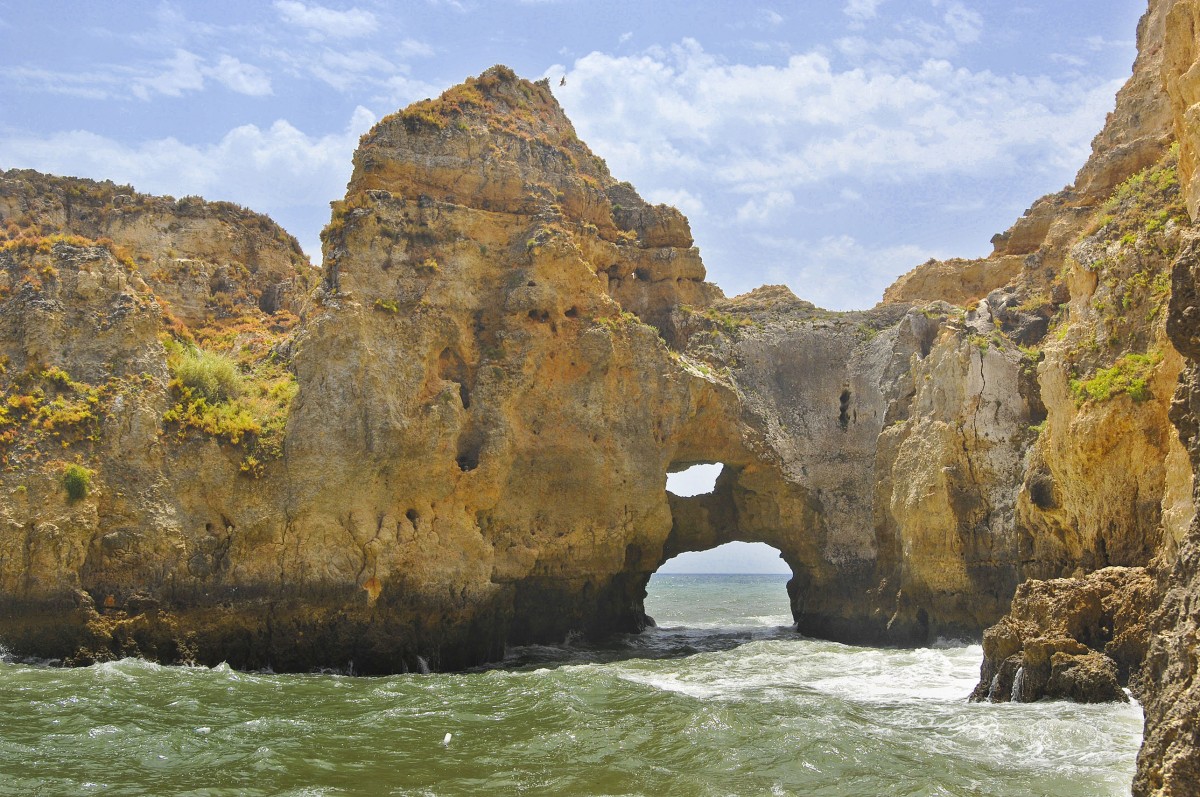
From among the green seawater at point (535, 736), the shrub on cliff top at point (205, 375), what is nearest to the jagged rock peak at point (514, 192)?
the shrub on cliff top at point (205, 375)

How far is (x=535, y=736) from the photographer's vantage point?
11953 mm

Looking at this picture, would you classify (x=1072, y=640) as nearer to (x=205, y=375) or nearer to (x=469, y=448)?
(x=469, y=448)

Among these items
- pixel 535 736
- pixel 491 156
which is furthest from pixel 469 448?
pixel 535 736

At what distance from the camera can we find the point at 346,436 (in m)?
20.1

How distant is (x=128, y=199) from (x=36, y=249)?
295 inches

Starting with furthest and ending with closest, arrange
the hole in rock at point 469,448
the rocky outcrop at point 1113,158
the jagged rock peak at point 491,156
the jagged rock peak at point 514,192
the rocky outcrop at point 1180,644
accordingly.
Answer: the jagged rock peak at point 491,156 < the rocky outcrop at point 1113,158 < the jagged rock peak at point 514,192 < the hole in rock at point 469,448 < the rocky outcrop at point 1180,644

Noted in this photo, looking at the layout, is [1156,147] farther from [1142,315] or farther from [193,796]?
[193,796]

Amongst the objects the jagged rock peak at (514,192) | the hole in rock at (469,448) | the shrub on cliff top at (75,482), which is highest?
the jagged rock peak at (514,192)

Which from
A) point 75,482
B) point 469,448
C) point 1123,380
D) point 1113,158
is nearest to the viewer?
point 1123,380

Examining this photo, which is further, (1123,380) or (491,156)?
(491,156)

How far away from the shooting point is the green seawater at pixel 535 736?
9.58 metres

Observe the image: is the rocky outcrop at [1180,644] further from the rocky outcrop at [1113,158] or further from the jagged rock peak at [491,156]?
the jagged rock peak at [491,156]

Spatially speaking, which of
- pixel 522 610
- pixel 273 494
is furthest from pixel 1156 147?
pixel 273 494

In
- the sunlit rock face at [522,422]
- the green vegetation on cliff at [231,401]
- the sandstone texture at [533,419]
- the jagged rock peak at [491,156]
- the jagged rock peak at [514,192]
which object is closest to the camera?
the sandstone texture at [533,419]
